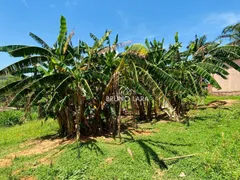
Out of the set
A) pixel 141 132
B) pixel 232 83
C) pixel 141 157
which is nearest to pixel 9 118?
pixel 141 132

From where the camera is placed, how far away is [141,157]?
5375 millimetres

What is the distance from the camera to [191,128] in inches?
307

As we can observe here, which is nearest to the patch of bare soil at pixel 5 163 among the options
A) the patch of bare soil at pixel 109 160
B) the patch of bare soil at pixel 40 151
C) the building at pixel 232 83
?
the patch of bare soil at pixel 40 151

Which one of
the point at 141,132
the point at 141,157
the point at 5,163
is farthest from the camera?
the point at 141,132

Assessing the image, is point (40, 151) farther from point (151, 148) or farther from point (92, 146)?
point (151, 148)

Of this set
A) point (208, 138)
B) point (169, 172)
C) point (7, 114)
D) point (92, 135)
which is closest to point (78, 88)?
point (92, 135)

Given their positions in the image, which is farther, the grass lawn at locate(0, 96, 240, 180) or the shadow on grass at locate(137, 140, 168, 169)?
the shadow on grass at locate(137, 140, 168, 169)

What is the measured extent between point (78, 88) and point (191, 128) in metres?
4.12

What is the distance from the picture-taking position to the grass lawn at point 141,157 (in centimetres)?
478

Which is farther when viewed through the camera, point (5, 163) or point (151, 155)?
point (5, 163)

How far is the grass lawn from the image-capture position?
4781 mm

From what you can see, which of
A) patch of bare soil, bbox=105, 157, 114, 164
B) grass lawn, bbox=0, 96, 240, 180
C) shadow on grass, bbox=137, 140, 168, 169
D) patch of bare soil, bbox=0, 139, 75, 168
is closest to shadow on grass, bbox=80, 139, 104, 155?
grass lawn, bbox=0, 96, 240, 180

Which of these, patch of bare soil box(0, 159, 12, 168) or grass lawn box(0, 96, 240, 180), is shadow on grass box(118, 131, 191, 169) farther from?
patch of bare soil box(0, 159, 12, 168)

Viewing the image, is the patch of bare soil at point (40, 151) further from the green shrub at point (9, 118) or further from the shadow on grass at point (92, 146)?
the green shrub at point (9, 118)
